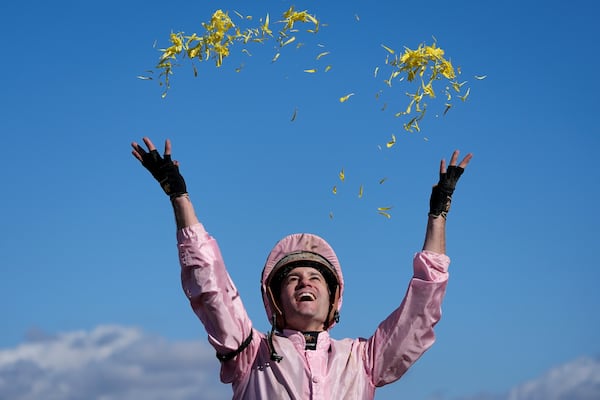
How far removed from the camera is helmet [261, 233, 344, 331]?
6754 mm

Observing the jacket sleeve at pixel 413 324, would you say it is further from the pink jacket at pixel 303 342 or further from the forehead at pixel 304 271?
the forehead at pixel 304 271

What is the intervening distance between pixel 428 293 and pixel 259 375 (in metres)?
1.22

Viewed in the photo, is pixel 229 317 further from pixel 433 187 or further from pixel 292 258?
pixel 433 187

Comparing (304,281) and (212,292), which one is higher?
(304,281)

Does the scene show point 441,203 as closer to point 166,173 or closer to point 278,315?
point 278,315

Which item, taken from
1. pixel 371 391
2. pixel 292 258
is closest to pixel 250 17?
pixel 292 258

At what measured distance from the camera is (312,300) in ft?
21.6

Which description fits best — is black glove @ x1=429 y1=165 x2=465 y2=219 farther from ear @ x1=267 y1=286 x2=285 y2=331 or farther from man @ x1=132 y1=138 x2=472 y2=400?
ear @ x1=267 y1=286 x2=285 y2=331

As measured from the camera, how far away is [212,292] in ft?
20.5

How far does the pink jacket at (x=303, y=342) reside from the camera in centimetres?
628

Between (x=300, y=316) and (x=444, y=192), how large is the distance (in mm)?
1287

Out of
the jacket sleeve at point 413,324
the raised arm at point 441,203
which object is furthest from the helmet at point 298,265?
the raised arm at point 441,203

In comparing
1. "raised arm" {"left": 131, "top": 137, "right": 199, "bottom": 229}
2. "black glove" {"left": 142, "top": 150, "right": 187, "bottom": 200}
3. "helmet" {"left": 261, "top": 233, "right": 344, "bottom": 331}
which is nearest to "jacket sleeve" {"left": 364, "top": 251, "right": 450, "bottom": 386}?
"helmet" {"left": 261, "top": 233, "right": 344, "bottom": 331}

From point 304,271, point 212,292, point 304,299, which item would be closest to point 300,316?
point 304,299
